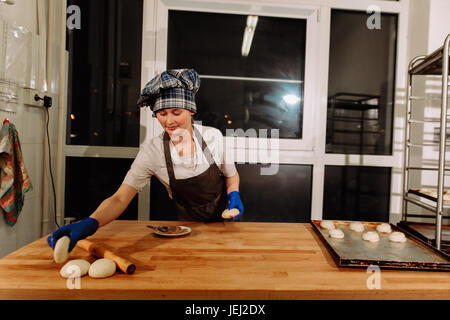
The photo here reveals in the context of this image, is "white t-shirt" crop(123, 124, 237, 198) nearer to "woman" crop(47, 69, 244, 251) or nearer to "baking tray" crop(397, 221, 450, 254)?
"woman" crop(47, 69, 244, 251)

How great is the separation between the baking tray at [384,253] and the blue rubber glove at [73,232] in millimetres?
887

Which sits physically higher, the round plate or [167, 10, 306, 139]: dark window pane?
[167, 10, 306, 139]: dark window pane

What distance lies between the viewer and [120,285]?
828mm

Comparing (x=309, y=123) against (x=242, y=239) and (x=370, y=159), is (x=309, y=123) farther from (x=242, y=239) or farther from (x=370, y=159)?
(x=242, y=239)

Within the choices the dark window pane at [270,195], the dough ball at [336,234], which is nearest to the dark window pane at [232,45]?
the dark window pane at [270,195]

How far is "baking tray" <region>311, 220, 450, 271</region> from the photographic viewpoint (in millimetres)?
973

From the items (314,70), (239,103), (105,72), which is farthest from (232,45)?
(105,72)

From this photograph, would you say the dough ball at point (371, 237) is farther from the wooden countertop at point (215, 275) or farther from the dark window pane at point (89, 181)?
the dark window pane at point (89, 181)

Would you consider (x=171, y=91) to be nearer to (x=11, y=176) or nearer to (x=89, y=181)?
(x=11, y=176)

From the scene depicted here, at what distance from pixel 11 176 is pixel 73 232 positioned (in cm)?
77

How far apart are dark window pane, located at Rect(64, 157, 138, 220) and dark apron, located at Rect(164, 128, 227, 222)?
0.81 m

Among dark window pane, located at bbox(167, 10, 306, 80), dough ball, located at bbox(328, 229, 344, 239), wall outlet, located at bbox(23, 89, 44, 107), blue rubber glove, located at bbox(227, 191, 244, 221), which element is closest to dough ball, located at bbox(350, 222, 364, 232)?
dough ball, located at bbox(328, 229, 344, 239)

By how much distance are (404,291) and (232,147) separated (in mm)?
1665
